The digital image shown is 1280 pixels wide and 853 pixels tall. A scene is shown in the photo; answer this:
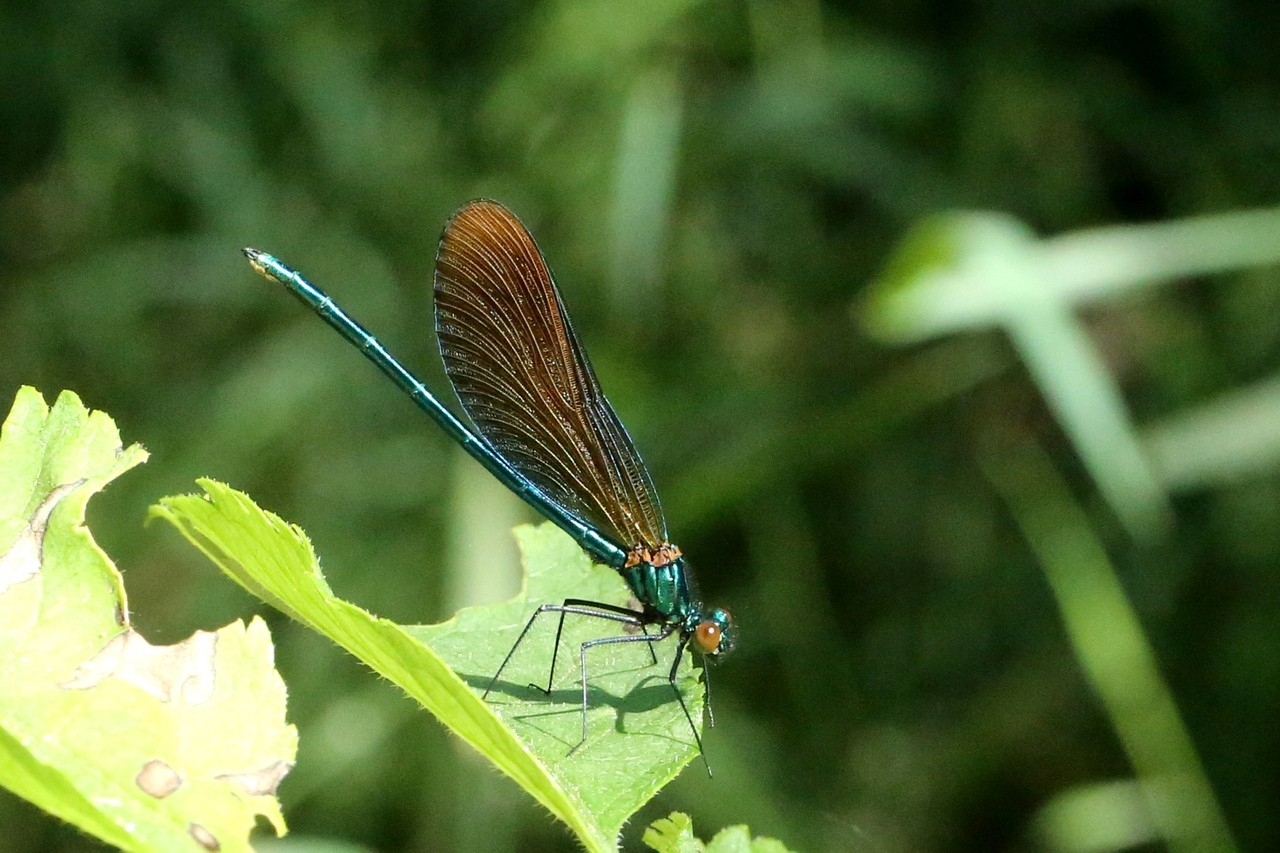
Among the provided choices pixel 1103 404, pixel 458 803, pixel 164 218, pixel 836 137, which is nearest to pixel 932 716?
pixel 1103 404

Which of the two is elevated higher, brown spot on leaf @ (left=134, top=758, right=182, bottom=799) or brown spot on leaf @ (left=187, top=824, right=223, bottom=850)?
brown spot on leaf @ (left=134, top=758, right=182, bottom=799)

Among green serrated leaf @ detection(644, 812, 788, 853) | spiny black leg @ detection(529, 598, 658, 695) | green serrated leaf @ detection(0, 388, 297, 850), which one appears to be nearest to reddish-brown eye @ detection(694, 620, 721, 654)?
spiny black leg @ detection(529, 598, 658, 695)

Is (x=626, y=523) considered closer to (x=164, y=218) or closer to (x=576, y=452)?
(x=576, y=452)

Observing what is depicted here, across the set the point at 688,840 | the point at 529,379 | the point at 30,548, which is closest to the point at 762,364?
the point at 529,379

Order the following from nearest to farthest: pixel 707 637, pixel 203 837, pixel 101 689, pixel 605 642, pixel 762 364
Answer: pixel 203 837 → pixel 101 689 → pixel 605 642 → pixel 707 637 → pixel 762 364

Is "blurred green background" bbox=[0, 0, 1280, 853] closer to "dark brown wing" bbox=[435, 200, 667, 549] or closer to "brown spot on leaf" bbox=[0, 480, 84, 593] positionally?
"dark brown wing" bbox=[435, 200, 667, 549]

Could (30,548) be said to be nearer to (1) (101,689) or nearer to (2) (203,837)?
(1) (101,689)

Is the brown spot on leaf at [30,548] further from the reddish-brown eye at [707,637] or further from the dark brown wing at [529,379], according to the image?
the reddish-brown eye at [707,637]
